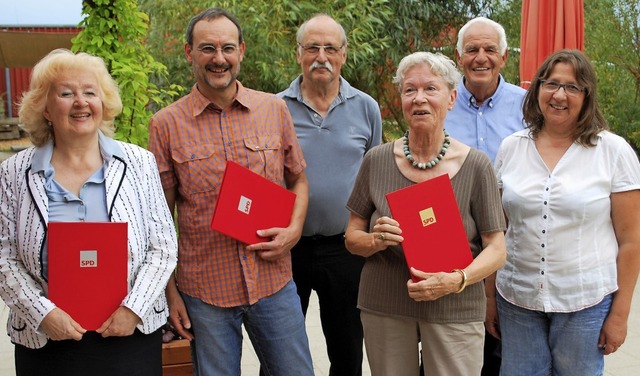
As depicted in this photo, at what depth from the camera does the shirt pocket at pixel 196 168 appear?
3.21 metres

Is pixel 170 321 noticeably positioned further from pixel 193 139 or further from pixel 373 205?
pixel 373 205

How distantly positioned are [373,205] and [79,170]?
1.19m

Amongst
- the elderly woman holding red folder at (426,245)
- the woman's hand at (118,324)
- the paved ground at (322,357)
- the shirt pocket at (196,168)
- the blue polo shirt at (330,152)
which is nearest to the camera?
the woman's hand at (118,324)

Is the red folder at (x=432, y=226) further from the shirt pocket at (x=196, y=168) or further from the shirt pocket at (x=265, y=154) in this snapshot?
the shirt pocket at (x=196, y=168)

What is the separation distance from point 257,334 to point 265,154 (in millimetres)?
805

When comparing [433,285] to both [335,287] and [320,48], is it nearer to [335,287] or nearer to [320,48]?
[335,287]

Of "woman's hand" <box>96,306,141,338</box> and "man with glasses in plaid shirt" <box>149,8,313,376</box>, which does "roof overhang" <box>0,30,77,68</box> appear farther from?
"woman's hand" <box>96,306,141,338</box>

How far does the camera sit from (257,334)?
11.0 ft

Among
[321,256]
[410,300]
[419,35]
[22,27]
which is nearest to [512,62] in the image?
[419,35]

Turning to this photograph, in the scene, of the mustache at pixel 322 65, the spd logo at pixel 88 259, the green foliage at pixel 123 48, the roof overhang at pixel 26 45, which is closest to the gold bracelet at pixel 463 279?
the spd logo at pixel 88 259

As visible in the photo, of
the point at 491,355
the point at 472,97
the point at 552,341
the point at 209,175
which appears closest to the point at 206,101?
the point at 209,175

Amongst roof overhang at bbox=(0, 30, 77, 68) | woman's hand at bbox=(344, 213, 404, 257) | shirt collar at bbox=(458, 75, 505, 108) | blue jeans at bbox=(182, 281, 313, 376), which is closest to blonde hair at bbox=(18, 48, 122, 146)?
blue jeans at bbox=(182, 281, 313, 376)

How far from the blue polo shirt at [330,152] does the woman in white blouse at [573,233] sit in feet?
3.06

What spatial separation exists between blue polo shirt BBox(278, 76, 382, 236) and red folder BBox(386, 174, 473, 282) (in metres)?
0.98
